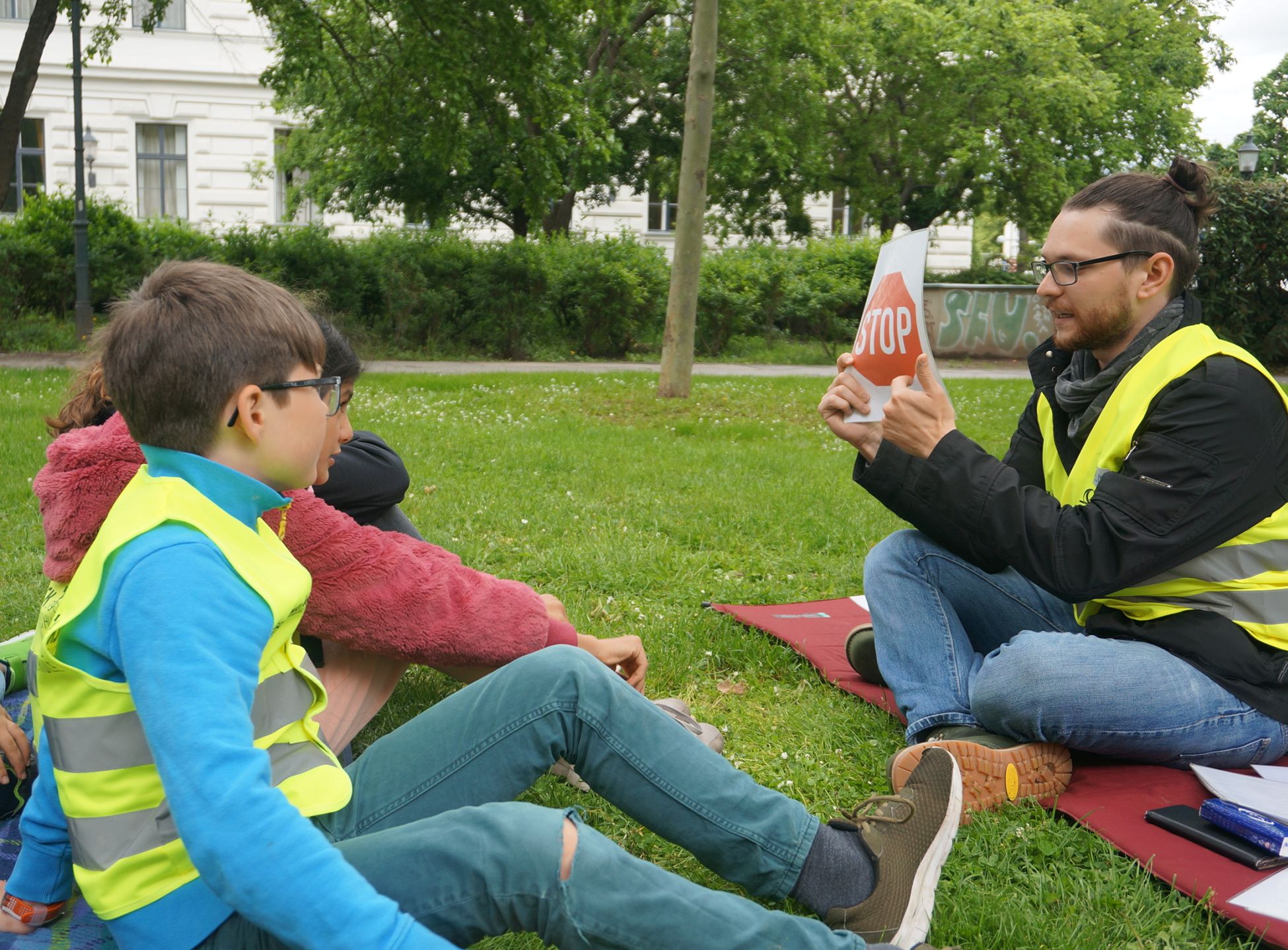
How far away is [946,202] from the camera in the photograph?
25.2 meters

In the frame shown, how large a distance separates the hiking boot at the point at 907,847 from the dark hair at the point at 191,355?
142 cm

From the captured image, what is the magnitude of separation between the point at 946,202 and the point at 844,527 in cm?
2125

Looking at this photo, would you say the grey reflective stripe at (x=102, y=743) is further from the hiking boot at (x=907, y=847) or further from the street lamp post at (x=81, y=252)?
the street lamp post at (x=81, y=252)

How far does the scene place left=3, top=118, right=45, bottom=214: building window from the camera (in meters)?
25.8

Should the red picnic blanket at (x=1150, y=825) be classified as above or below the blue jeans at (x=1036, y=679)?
below

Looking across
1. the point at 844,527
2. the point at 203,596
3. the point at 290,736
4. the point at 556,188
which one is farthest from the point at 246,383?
the point at 556,188

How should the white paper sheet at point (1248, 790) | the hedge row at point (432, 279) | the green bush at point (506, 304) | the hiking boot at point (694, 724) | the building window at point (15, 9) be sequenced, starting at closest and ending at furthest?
the white paper sheet at point (1248, 790) → the hiking boot at point (694, 724) → the hedge row at point (432, 279) → the green bush at point (506, 304) → the building window at point (15, 9)

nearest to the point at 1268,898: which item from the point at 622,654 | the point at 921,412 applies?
the point at 921,412

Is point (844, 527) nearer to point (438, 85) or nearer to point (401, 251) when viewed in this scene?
point (438, 85)

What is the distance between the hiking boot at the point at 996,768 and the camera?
2678 millimetres

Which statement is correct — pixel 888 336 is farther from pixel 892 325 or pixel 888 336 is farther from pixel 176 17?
pixel 176 17

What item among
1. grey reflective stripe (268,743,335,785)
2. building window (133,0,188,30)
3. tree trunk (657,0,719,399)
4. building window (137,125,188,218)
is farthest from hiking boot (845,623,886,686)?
building window (133,0,188,30)

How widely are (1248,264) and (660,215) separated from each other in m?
19.5

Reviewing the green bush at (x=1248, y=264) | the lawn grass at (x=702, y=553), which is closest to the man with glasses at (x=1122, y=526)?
the lawn grass at (x=702, y=553)
